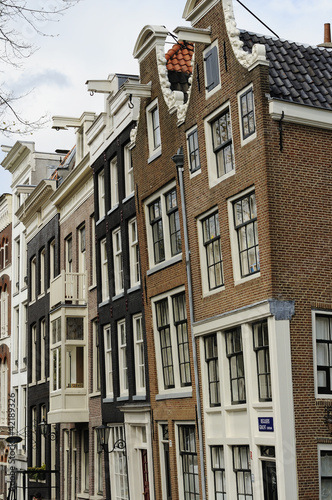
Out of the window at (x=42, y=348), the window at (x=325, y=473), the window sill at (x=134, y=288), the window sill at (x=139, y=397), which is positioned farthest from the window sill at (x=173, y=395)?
the window at (x=42, y=348)

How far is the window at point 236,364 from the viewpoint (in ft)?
66.1

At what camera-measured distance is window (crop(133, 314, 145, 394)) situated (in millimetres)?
26297

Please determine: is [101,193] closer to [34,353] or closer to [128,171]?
[128,171]

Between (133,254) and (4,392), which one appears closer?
(133,254)

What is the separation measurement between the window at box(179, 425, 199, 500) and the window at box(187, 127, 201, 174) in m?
6.71

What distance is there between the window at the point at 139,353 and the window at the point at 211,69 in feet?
26.2

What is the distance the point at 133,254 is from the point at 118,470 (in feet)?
22.6

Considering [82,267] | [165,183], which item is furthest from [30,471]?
[165,183]

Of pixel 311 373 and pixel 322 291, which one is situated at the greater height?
pixel 322 291

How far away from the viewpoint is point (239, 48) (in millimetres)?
20219

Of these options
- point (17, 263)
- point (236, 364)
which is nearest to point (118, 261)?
point (236, 364)

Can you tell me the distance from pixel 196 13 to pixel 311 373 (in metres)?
9.78

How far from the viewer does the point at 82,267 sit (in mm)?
33094

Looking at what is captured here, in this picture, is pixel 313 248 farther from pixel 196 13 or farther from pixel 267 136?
pixel 196 13
